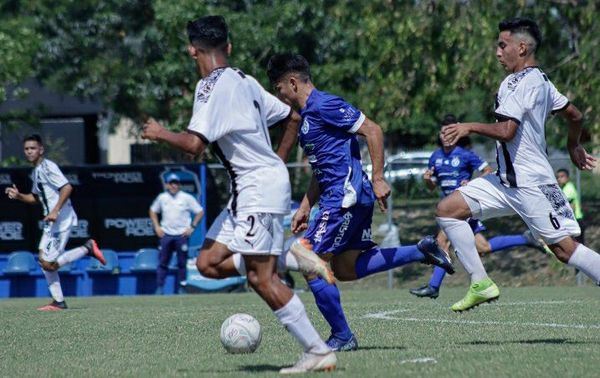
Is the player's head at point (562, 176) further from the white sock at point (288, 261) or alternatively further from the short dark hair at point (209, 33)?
the short dark hair at point (209, 33)

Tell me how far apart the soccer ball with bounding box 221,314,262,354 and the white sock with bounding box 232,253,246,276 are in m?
1.20

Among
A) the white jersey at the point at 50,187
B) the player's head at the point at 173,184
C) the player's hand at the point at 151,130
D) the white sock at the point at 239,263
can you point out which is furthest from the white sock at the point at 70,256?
the player's hand at the point at 151,130

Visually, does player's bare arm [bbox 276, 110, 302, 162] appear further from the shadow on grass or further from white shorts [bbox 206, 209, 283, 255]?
the shadow on grass

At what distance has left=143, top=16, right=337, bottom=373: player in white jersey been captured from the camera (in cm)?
715

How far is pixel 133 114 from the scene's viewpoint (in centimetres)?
3872

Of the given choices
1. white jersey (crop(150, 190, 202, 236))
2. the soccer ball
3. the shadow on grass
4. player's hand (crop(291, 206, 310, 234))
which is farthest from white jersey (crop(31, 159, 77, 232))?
the shadow on grass

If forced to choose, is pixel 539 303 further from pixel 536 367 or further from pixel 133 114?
pixel 133 114

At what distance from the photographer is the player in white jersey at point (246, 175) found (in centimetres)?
715

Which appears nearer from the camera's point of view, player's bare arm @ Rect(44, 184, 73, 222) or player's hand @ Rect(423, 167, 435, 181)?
player's bare arm @ Rect(44, 184, 73, 222)

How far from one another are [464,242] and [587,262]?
94 centimetres

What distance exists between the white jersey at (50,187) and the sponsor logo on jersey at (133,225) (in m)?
→ 6.90

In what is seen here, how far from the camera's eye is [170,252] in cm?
2227

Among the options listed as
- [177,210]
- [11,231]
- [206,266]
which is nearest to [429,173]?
[177,210]

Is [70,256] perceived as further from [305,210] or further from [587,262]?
[587,262]
